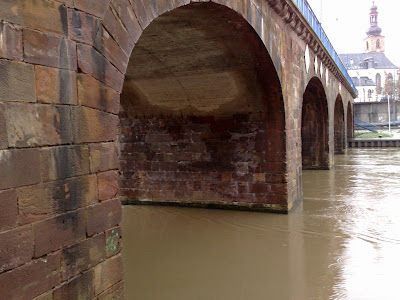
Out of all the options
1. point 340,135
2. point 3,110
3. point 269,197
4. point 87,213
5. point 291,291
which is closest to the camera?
point 3,110

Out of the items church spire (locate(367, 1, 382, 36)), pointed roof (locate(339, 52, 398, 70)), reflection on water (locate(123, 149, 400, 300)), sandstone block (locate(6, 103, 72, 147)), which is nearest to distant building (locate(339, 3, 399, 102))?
pointed roof (locate(339, 52, 398, 70))

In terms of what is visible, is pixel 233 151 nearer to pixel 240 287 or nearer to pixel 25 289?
pixel 240 287

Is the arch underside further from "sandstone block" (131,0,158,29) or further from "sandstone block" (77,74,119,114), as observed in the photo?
"sandstone block" (77,74,119,114)

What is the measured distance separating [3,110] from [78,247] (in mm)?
1055

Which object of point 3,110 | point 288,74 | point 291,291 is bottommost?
point 291,291

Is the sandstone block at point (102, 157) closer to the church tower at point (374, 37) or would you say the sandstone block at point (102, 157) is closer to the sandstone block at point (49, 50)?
the sandstone block at point (49, 50)

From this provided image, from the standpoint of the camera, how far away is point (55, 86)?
2443 mm

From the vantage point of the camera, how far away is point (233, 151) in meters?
8.31

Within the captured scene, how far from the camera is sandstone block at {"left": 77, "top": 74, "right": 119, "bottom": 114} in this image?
2.63 meters

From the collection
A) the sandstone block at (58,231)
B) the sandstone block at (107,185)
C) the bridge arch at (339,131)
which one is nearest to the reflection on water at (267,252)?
the sandstone block at (107,185)

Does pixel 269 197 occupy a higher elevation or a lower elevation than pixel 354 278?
higher

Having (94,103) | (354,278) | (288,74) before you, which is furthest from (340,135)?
(94,103)

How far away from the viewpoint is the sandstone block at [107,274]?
2.78 m

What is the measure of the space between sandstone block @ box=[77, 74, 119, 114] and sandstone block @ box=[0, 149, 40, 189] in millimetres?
542
